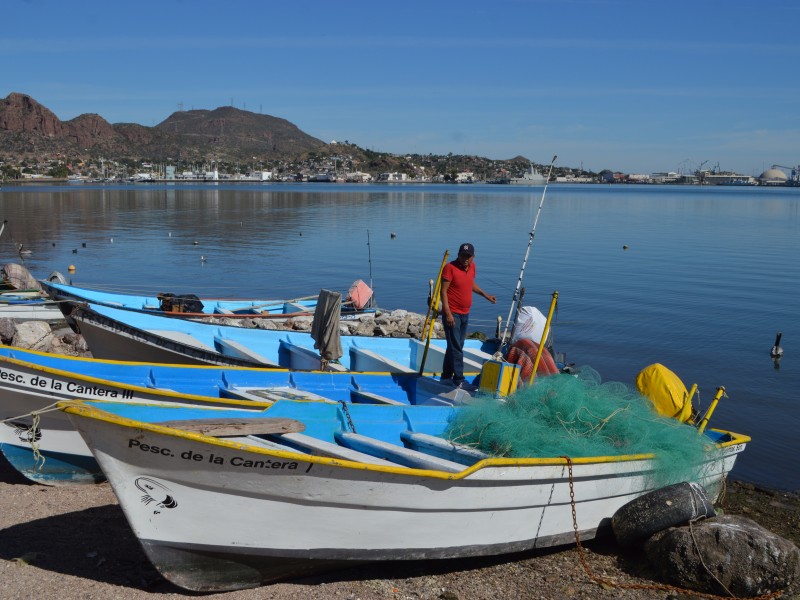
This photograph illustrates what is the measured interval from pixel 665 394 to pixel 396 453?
13.0ft

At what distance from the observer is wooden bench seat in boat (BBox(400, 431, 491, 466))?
26.7ft

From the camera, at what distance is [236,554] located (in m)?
7.13

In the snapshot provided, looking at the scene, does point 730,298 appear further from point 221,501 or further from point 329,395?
point 221,501

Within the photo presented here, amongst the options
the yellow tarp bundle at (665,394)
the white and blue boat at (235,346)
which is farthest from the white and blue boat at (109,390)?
the yellow tarp bundle at (665,394)

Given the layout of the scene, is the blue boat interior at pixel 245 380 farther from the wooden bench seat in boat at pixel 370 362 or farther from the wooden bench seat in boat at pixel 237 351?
the wooden bench seat in boat at pixel 237 351

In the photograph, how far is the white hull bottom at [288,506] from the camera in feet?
21.9

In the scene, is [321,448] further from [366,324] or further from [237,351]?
[366,324]

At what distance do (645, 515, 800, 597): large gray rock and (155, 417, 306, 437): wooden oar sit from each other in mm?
4003

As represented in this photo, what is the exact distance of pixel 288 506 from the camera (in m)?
6.98

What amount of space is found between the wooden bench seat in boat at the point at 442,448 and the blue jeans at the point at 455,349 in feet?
6.70

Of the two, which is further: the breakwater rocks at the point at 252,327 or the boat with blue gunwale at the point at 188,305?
the boat with blue gunwale at the point at 188,305

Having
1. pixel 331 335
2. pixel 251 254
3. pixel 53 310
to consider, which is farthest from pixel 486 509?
pixel 251 254

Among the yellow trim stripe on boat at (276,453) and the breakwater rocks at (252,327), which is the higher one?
the yellow trim stripe on boat at (276,453)

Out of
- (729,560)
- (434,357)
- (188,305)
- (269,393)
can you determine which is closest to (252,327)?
(188,305)
